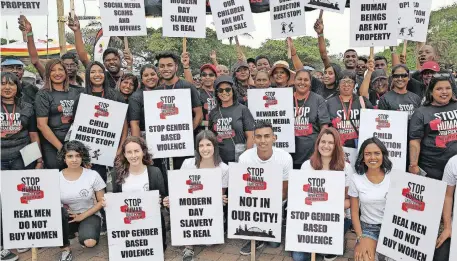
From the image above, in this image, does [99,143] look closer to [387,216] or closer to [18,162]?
[18,162]

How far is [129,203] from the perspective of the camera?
4328mm

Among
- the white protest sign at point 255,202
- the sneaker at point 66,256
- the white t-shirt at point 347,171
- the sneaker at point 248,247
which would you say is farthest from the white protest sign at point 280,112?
the sneaker at point 66,256

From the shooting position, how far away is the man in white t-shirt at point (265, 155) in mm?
4684

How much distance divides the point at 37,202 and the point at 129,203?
36.6 inches

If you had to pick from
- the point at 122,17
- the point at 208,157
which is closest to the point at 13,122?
the point at 208,157

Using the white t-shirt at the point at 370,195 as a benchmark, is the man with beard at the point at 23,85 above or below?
above

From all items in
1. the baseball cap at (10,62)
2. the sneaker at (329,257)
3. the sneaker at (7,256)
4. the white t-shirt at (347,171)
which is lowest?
the sneaker at (329,257)

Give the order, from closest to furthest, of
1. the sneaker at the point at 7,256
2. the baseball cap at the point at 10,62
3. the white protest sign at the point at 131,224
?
the white protest sign at the point at 131,224
the sneaker at the point at 7,256
the baseball cap at the point at 10,62

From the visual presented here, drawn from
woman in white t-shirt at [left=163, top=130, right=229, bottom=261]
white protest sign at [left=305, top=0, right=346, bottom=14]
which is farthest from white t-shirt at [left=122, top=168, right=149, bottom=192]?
white protest sign at [left=305, top=0, right=346, bottom=14]

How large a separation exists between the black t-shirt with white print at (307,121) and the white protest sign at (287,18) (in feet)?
6.26

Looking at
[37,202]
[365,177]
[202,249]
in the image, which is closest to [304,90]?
[365,177]

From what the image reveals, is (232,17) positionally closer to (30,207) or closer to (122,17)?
(122,17)

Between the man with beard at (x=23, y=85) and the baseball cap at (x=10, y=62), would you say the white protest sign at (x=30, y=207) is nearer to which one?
the man with beard at (x=23, y=85)

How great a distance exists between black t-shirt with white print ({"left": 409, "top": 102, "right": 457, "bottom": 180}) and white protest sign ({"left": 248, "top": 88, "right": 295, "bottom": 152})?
1392 millimetres
